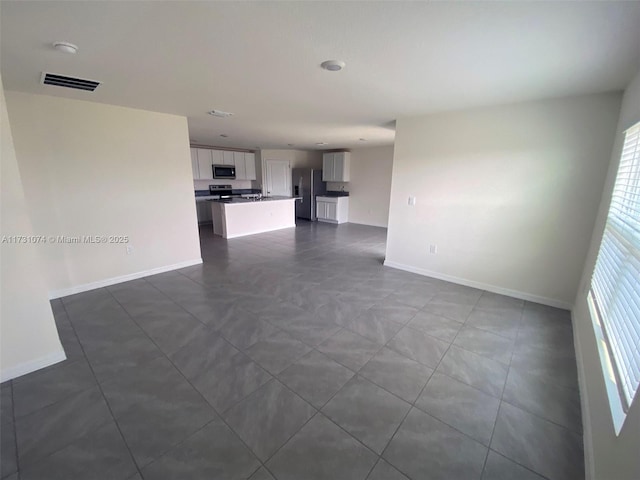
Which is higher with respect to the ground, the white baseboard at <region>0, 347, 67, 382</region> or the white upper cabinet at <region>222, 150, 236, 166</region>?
the white upper cabinet at <region>222, 150, 236, 166</region>

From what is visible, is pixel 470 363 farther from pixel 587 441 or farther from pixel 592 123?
pixel 592 123

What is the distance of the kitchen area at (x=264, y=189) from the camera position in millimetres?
6805

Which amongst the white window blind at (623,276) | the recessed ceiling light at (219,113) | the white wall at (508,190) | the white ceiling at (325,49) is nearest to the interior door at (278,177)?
the recessed ceiling light at (219,113)

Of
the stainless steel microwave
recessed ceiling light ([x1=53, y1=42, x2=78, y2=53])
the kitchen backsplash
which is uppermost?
recessed ceiling light ([x1=53, y1=42, x2=78, y2=53])

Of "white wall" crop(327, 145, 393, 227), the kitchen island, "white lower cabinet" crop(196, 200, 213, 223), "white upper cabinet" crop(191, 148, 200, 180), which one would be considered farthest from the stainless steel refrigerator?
"white upper cabinet" crop(191, 148, 200, 180)

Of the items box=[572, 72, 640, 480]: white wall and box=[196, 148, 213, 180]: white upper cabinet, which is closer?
box=[572, 72, 640, 480]: white wall

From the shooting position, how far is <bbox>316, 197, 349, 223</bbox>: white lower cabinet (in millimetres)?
8250

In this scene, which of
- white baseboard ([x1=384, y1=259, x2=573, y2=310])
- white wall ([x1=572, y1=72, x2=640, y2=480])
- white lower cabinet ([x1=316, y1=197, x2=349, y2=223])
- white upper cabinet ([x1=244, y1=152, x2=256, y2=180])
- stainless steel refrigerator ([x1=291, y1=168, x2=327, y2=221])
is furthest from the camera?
stainless steel refrigerator ([x1=291, y1=168, x2=327, y2=221])

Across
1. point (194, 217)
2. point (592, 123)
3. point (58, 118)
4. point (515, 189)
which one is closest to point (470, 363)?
point (515, 189)

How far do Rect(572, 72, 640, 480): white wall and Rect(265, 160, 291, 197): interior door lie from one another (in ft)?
24.4

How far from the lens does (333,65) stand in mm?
2012

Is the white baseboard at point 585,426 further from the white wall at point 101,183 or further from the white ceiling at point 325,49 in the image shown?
the white wall at point 101,183

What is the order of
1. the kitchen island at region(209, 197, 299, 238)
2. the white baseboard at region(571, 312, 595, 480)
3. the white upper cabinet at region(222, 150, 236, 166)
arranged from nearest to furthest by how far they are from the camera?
the white baseboard at region(571, 312, 595, 480)
the kitchen island at region(209, 197, 299, 238)
the white upper cabinet at region(222, 150, 236, 166)

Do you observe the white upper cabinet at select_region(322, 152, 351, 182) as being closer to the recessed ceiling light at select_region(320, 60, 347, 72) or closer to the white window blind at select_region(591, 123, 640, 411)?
the recessed ceiling light at select_region(320, 60, 347, 72)
